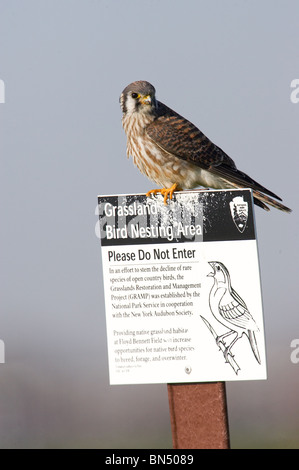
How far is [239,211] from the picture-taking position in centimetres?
332

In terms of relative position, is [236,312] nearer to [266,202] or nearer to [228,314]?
[228,314]

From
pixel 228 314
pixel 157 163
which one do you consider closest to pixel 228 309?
pixel 228 314

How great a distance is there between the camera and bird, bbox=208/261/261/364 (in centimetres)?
326

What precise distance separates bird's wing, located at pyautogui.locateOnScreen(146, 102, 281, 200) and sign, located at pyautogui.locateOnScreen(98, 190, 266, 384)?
59.7 inches

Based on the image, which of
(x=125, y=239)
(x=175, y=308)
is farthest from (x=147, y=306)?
(x=125, y=239)

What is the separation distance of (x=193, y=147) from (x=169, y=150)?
0.65ft

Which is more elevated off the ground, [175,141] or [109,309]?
[175,141]

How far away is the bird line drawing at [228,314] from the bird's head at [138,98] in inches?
85.0

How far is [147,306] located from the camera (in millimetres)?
3314

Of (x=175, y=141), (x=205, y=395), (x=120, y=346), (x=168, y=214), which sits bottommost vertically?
(x=205, y=395)

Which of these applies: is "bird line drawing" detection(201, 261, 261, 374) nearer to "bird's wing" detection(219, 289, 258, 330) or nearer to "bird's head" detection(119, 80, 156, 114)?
"bird's wing" detection(219, 289, 258, 330)
